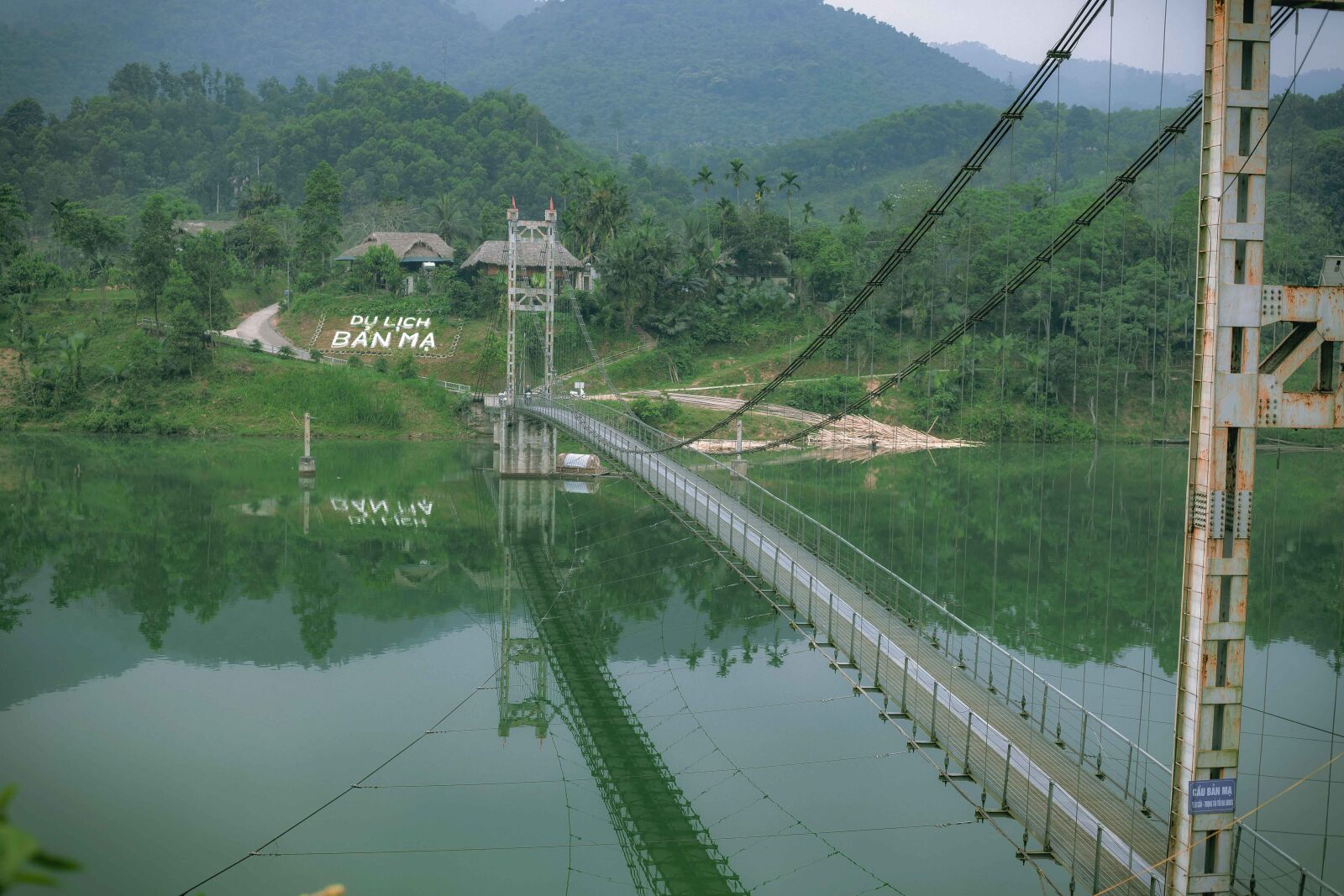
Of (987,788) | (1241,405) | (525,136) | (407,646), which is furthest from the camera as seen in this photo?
(525,136)

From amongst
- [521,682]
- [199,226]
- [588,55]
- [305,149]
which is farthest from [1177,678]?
[588,55]

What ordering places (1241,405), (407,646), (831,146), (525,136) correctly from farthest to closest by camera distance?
(831,146) < (525,136) < (407,646) < (1241,405)

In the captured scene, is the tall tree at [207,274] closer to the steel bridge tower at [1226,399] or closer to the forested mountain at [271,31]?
the steel bridge tower at [1226,399]

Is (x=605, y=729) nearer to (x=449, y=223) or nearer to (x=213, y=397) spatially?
(x=213, y=397)

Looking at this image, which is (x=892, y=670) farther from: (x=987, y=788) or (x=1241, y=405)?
(x=1241, y=405)

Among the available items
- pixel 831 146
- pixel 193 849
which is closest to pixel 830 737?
pixel 193 849

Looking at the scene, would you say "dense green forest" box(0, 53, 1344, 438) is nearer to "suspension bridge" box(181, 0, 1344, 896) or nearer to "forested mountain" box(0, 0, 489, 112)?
"suspension bridge" box(181, 0, 1344, 896)
